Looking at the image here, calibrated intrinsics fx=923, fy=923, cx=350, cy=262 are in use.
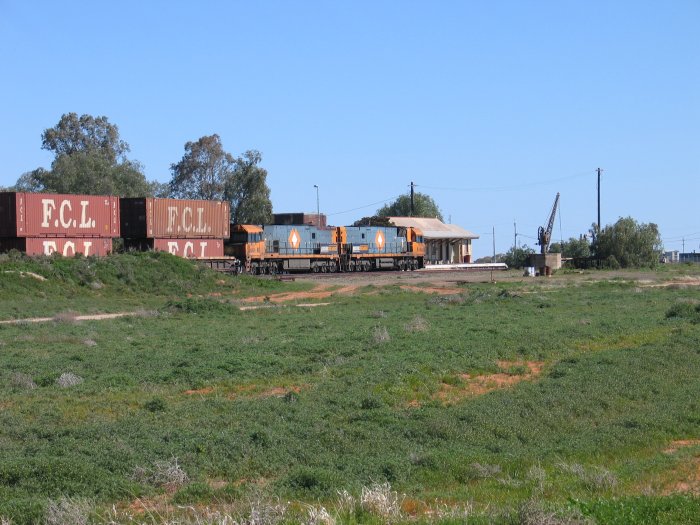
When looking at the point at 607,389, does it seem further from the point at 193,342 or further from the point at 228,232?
the point at 228,232

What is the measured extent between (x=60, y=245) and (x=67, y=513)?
1548 inches

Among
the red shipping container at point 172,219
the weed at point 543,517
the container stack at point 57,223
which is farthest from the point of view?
the red shipping container at point 172,219

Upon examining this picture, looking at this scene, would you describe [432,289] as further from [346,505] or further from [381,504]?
[381,504]

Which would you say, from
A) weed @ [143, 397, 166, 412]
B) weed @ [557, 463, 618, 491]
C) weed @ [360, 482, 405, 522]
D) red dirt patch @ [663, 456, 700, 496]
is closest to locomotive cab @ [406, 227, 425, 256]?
weed @ [143, 397, 166, 412]

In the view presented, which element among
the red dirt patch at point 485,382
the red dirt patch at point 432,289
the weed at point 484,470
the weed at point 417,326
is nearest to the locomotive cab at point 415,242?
the red dirt patch at point 432,289

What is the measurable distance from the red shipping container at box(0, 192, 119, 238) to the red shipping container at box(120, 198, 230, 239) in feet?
6.71

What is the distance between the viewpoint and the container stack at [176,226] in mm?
52594

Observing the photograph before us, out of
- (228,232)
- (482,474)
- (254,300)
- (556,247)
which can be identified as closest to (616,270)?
(556,247)

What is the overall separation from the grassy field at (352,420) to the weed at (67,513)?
0.03 m

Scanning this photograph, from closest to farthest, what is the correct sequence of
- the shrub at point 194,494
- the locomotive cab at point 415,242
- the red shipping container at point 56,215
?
the shrub at point 194,494 < the red shipping container at point 56,215 < the locomotive cab at point 415,242

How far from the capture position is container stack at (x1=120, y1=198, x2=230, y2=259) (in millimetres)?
52594

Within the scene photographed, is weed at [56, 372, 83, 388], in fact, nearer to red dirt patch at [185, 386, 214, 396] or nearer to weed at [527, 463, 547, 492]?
red dirt patch at [185, 386, 214, 396]

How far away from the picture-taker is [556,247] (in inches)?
3932

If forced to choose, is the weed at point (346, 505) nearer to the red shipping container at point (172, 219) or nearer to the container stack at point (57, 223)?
the container stack at point (57, 223)
